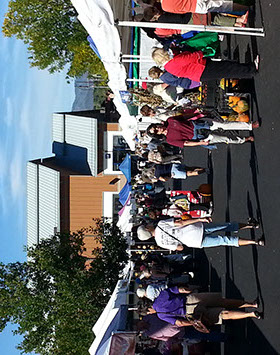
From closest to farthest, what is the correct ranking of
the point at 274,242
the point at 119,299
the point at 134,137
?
the point at 274,242, the point at 119,299, the point at 134,137

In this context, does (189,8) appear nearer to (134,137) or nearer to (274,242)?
(274,242)

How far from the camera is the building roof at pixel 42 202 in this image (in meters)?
28.8

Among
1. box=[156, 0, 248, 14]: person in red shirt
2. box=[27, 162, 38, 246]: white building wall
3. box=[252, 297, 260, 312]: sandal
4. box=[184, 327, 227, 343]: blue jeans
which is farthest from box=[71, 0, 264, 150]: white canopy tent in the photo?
box=[27, 162, 38, 246]: white building wall

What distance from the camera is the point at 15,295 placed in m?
13.4

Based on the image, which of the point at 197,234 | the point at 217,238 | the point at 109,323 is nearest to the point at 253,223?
the point at 217,238

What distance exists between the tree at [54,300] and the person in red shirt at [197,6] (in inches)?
352

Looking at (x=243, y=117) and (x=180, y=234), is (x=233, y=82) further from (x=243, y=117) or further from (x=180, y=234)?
(x=180, y=234)

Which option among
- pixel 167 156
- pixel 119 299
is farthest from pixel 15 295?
pixel 167 156

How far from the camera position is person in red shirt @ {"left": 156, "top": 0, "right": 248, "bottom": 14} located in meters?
8.21

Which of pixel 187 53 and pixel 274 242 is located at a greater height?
pixel 187 53

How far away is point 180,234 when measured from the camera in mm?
8547

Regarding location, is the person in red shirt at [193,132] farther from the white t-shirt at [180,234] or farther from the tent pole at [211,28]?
the white t-shirt at [180,234]

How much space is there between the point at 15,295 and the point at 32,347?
1721 millimetres

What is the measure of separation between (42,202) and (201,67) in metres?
24.3
